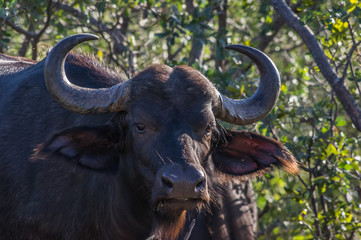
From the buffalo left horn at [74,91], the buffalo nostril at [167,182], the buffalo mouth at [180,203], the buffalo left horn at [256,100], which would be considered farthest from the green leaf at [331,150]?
the buffalo nostril at [167,182]

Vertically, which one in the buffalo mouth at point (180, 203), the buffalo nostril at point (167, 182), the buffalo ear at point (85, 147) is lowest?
the buffalo ear at point (85, 147)

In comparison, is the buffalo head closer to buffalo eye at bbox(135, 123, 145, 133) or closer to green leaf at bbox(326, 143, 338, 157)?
buffalo eye at bbox(135, 123, 145, 133)

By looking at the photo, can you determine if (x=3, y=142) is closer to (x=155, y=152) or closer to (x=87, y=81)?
(x=87, y=81)

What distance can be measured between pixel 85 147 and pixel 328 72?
8.33 ft

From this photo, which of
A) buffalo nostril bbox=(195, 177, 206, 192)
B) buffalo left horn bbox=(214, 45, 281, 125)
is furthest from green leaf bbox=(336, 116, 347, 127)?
buffalo nostril bbox=(195, 177, 206, 192)

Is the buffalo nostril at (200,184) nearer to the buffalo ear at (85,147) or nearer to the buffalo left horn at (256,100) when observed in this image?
the buffalo left horn at (256,100)

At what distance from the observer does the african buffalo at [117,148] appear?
4641 millimetres

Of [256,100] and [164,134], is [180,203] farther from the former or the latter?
[256,100]

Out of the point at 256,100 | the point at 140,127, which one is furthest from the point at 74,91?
the point at 256,100

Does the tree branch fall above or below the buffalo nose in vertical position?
above

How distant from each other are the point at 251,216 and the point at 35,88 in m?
2.90

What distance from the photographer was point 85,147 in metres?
5.04

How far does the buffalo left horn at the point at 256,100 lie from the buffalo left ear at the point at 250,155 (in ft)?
0.76

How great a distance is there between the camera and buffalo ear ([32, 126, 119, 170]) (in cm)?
483
